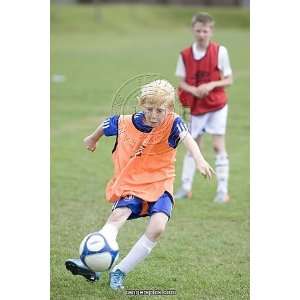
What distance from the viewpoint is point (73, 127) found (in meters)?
12.0

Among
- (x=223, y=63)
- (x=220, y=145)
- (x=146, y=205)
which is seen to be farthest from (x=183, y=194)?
(x=146, y=205)

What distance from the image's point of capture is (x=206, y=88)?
26.3ft

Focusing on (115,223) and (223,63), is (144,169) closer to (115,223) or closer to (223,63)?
(115,223)

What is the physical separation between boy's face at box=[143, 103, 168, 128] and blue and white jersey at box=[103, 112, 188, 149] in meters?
0.07

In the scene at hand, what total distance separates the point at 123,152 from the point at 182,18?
3342 cm

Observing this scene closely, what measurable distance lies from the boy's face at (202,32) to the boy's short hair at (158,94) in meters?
2.68

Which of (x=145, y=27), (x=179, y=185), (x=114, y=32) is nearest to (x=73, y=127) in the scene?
(x=179, y=185)

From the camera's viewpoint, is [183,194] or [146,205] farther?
[183,194]

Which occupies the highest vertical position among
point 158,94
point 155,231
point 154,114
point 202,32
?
point 202,32

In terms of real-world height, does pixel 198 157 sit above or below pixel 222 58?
below

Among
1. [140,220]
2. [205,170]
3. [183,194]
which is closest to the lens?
[205,170]

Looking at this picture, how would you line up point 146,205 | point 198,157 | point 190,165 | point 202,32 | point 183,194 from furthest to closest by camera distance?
point 190,165
point 183,194
point 202,32
point 146,205
point 198,157

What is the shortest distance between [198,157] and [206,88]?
2877 mm
